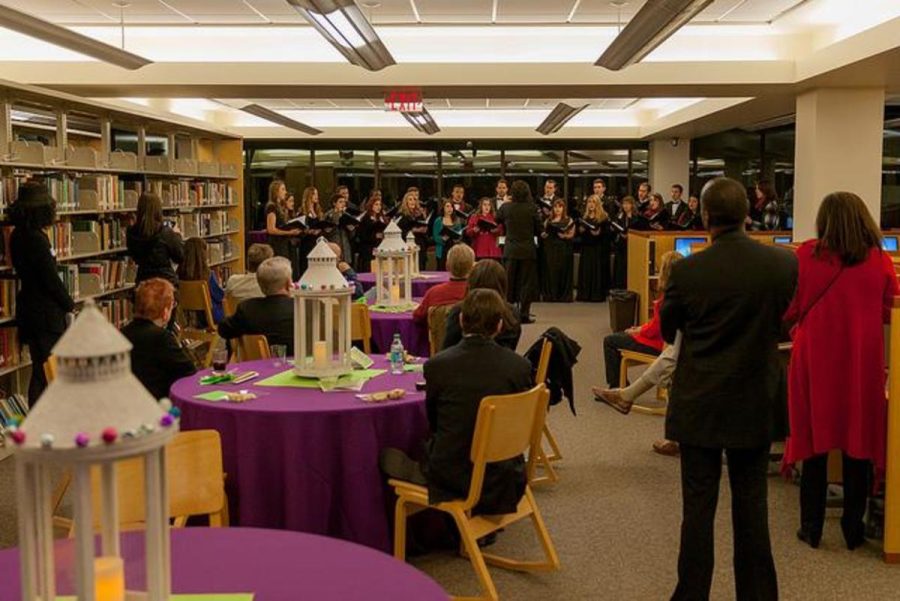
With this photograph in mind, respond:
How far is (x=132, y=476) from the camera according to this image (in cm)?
276

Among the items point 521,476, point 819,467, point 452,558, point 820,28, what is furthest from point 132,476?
point 820,28

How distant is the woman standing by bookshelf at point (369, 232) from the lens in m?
13.4

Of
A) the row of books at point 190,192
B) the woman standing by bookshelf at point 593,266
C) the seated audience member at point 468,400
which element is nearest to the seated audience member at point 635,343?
the seated audience member at point 468,400

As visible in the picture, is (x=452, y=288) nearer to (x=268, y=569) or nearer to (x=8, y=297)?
(x=8, y=297)

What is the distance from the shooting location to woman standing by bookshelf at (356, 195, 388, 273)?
13430mm

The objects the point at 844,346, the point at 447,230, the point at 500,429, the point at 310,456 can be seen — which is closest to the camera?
the point at 500,429

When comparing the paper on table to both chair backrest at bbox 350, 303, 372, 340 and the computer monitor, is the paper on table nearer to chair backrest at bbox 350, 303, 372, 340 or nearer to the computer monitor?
chair backrest at bbox 350, 303, 372, 340

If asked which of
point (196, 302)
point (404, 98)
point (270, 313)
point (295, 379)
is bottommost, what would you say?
point (295, 379)

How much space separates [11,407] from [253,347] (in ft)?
7.12

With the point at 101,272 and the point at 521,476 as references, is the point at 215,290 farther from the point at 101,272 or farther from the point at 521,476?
the point at 521,476

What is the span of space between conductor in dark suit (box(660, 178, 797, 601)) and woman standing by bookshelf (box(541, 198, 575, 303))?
10767 millimetres

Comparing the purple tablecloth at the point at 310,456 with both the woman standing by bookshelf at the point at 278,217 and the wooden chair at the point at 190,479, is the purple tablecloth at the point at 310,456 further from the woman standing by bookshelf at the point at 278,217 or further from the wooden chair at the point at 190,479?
the woman standing by bookshelf at the point at 278,217

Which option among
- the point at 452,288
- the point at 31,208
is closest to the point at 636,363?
the point at 452,288

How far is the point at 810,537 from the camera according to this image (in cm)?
449
